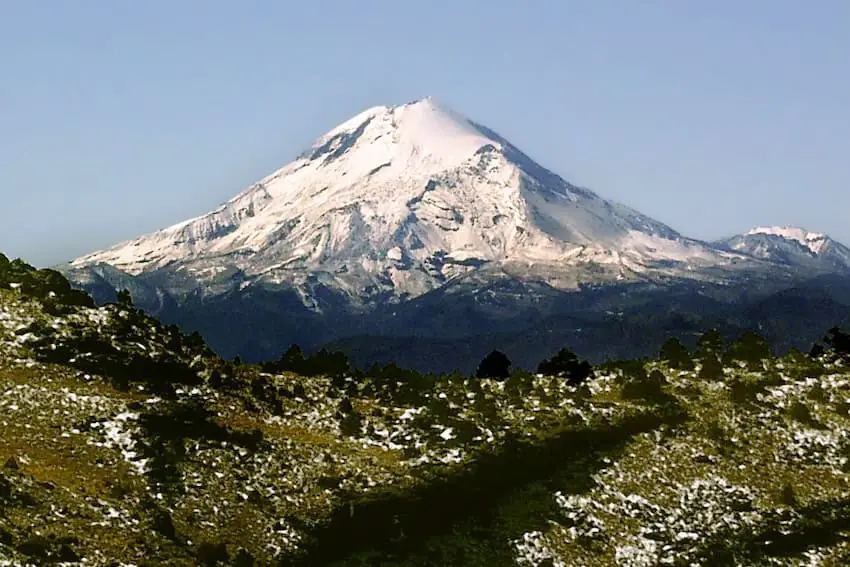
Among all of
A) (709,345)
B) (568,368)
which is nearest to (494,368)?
(568,368)

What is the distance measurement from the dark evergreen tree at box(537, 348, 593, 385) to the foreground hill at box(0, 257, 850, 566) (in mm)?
1733

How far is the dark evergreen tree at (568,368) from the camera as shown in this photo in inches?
2970

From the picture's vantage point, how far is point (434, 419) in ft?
209

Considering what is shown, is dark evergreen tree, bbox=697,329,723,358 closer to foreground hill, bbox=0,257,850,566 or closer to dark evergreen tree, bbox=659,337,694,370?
dark evergreen tree, bbox=659,337,694,370

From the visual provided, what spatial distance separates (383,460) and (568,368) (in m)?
25.0

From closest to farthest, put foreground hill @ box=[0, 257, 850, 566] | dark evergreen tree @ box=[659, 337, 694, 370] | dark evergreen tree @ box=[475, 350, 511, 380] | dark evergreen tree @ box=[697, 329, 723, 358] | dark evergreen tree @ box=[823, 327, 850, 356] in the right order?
foreground hill @ box=[0, 257, 850, 566], dark evergreen tree @ box=[659, 337, 694, 370], dark evergreen tree @ box=[697, 329, 723, 358], dark evergreen tree @ box=[823, 327, 850, 356], dark evergreen tree @ box=[475, 350, 511, 380]

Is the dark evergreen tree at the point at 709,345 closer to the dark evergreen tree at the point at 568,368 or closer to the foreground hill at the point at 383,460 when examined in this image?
the foreground hill at the point at 383,460

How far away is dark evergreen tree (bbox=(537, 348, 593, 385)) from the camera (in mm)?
75438

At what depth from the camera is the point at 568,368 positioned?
7838 cm

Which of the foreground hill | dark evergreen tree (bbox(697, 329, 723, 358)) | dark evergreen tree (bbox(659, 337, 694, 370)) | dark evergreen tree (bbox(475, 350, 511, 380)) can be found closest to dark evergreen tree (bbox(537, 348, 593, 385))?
the foreground hill

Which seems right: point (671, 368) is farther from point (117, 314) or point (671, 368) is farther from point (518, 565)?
point (117, 314)

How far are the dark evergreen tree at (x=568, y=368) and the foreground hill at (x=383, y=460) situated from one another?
1.73 m

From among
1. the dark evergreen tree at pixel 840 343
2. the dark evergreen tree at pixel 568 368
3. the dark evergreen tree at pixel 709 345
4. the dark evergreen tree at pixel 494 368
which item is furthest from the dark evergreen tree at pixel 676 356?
the dark evergreen tree at pixel 494 368

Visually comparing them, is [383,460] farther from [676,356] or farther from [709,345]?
[709,345]
